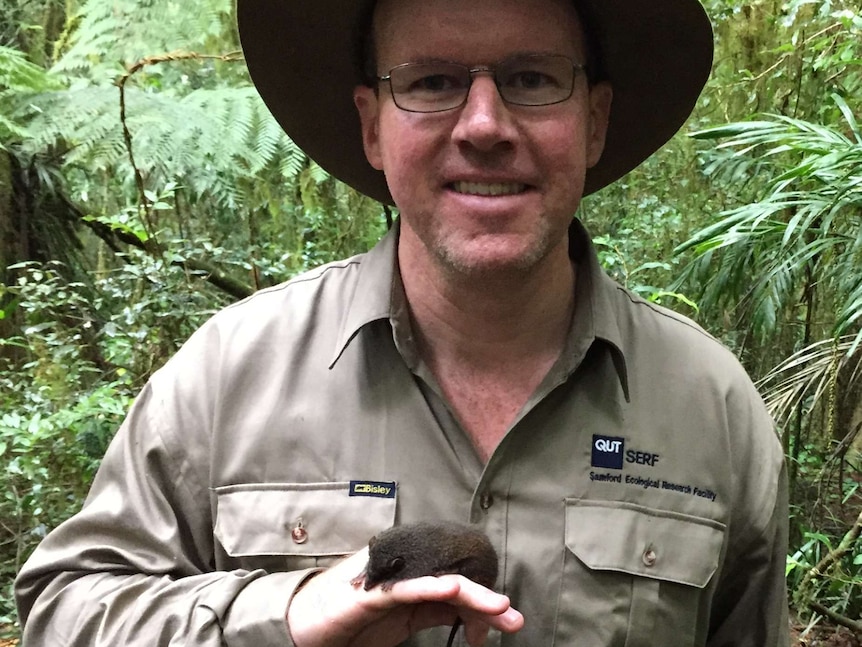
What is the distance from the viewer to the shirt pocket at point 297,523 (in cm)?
187

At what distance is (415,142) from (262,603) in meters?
1.24

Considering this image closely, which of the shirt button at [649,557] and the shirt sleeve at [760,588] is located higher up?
the shirt button at [649,557]

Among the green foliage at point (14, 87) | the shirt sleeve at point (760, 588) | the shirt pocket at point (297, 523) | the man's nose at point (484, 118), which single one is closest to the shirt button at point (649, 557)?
the shirt sleeve at point (760, 588)

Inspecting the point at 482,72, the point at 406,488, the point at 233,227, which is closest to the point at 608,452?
the point at 406,488

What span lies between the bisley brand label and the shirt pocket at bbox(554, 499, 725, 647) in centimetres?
48

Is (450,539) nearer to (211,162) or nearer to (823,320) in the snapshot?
(211,162)

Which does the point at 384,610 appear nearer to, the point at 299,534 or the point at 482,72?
the point at 299,534

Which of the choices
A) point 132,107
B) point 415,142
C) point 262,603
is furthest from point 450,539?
point 132,107

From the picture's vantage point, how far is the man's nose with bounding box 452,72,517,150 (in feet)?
5.82

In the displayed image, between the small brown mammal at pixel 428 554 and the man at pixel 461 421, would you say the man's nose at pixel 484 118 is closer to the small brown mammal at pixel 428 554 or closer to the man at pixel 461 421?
the man at pixel 461 421

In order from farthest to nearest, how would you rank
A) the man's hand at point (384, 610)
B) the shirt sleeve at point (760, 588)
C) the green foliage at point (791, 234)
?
1. the green foliage at point (791, 234)
2. the shirt sleeve at point (760, 588)
3. the man's hand at point (384, 610)

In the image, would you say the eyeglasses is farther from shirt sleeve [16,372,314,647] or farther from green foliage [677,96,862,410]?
green foliage [677,96,862,410]

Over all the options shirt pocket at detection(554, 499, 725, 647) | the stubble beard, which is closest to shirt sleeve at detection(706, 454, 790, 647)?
shirt pocket at detection(554, 499, 725, 647)

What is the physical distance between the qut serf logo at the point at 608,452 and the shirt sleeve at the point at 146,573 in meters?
0.84
